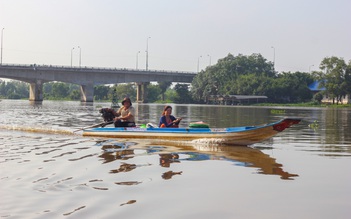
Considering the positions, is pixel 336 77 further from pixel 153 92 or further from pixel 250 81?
pixel 153 92

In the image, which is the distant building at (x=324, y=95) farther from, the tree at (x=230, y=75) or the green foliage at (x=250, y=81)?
the tree at (x=230, y=75)

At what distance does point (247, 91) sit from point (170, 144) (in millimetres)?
95601

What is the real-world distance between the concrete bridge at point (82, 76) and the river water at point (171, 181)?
78.8 meters

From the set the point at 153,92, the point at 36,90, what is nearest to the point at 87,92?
the point at 36,90

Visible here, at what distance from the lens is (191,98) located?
124062 millimetres

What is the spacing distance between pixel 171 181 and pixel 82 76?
9096 cm

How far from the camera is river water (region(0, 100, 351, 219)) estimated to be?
284 inches

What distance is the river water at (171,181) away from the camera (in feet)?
23.7

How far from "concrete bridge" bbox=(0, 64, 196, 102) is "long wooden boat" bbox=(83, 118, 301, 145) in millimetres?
77221

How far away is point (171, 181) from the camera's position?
937 centimetres

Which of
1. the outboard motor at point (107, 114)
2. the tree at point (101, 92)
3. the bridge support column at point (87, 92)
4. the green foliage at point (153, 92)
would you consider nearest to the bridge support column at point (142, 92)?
the bridge support column at point (87, 92)

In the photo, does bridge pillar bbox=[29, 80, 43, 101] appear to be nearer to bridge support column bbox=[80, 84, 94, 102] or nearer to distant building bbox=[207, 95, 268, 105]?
bridge support column bbox=[80, 84, 94, 102]

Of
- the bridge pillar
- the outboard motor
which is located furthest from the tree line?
the outboard motor

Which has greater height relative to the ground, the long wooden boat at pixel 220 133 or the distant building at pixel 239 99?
the distant building at pixel 239 99
